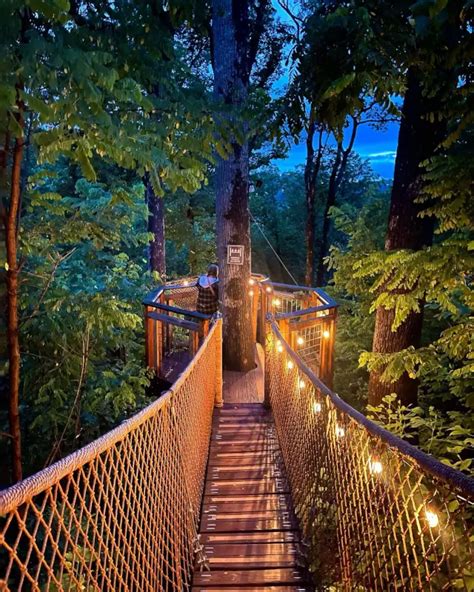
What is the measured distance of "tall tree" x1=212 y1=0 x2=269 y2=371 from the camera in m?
6.14

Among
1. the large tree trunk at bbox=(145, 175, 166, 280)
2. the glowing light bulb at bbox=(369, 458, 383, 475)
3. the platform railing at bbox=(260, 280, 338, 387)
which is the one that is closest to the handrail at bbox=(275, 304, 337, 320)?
the platform railing at bbox=(260, 280, 338, 387)

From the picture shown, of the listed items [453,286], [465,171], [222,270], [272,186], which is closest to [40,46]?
[465,171]

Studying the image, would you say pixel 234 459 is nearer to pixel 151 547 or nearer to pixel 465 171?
pixel 151 547

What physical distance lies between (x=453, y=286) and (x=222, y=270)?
12.5 ft

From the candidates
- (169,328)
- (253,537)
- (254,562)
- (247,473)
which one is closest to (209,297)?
(169,328)

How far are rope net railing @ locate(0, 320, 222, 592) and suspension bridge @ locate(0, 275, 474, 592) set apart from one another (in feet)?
0.03

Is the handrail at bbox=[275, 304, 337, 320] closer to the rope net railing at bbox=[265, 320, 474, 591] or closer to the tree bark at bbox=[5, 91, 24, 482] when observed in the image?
the rope net railing at bbox=[265, 320, 474, 591]

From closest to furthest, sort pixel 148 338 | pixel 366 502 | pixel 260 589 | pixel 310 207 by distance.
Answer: pixel 366 502, pixel 260 589, pixel 148 338, pixel 310 207

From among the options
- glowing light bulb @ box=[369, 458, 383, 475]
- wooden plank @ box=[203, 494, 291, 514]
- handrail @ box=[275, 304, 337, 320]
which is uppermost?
handrail @ box=[275, 304, 337, 320]

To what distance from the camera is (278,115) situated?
3.42 m

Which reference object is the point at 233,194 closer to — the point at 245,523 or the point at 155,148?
the point at 155,148

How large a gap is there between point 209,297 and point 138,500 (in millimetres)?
5204

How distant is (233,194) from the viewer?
6.53 meters

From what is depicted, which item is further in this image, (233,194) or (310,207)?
(310,207)
